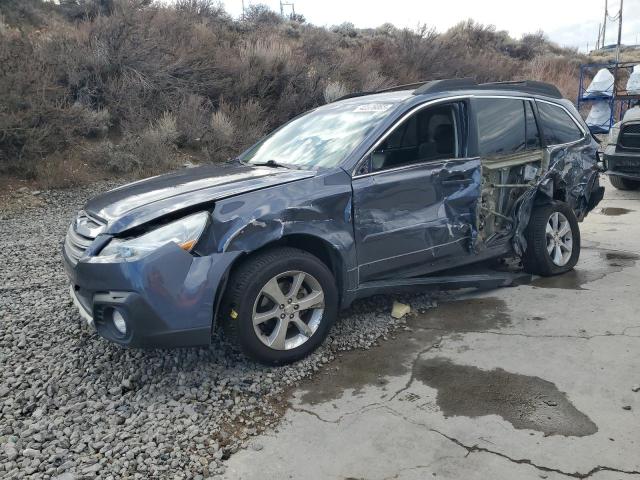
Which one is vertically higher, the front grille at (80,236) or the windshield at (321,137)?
the windshield at (321,137)

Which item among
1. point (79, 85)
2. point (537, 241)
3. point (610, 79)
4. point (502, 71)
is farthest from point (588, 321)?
point (502, 71)

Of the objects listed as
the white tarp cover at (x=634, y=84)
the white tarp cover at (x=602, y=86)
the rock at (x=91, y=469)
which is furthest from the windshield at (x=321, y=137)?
the white tarp cover at (x=602, y=86)

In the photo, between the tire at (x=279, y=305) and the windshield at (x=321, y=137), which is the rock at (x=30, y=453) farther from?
the windshield at (x=321, y=137)

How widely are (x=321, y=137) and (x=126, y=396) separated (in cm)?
242

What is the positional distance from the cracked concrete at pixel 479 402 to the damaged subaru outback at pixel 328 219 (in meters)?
0.48

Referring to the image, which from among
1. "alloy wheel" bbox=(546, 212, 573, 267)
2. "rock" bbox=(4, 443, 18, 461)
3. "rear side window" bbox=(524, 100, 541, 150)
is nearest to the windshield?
"rear side window" bbox=(524, 100, 541, 150)

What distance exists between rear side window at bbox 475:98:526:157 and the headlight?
2.60 meters

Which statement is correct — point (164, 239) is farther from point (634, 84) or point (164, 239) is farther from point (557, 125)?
point (634, 84)

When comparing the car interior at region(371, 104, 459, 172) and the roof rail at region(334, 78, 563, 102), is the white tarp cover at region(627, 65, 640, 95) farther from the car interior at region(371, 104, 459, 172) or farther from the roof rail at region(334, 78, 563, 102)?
the car interior at region(371, 104, 459, 172)

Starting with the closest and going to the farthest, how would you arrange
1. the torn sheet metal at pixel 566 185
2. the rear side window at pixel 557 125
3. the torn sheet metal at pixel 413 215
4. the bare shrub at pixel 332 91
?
the torn sheet metal at pixel 413 215 < the torn sheet metal at pixel 566 185 < the rear side window at pixel 557 125 < the bare shrub at pixel 332 91

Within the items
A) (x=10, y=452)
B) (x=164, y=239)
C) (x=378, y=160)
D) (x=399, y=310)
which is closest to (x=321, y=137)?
(x=378, y=160)

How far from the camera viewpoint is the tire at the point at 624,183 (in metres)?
10.3

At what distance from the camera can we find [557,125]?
5539 millimetres

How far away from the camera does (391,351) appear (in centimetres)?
399
